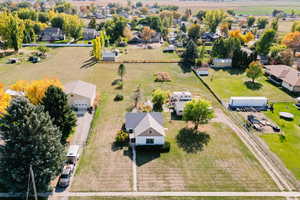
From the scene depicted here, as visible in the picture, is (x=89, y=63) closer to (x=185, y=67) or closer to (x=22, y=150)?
(x=185, y=67)

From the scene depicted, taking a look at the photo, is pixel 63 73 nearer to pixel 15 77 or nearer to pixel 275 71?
pixel 15 77

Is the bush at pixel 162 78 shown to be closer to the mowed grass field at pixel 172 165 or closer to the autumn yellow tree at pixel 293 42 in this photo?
the mowed grass field at pixel 172 165

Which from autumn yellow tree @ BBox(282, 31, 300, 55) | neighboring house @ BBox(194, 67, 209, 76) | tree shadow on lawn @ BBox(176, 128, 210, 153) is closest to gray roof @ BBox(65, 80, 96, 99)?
tree shadow on lawn @ BBox(176, 128, 210, 153)

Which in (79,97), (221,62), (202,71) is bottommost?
(79,97)

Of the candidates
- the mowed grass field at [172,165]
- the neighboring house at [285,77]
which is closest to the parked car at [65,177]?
the mowed grass field at [172,165]

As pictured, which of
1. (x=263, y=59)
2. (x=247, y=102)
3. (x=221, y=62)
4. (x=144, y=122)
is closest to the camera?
(x=144, y=122)

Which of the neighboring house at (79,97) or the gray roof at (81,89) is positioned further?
the gray roof at (81,89)

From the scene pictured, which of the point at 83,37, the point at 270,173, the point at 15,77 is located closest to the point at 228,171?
the point at 270,173

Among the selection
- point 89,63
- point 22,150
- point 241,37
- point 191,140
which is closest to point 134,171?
point 191,140
